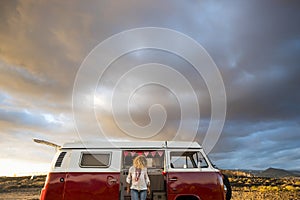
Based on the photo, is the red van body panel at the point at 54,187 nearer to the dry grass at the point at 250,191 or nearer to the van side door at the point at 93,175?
the van side door at the point at 93,175

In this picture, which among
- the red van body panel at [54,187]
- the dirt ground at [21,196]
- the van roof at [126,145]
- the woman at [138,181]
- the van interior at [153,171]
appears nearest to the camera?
the woman at [138,181]

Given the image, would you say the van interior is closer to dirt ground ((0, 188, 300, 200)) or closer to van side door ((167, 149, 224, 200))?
van side door ((167, 149, 224, 200))

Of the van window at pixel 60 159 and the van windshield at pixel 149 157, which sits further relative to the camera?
the van windshield at pixel 149 157

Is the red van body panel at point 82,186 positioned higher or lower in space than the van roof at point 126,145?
lower

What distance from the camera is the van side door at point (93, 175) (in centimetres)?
818

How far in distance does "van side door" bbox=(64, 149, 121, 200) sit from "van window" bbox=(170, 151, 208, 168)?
1.87m

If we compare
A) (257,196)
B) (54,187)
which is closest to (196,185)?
(54,187)

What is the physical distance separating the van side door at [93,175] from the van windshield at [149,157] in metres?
0.44

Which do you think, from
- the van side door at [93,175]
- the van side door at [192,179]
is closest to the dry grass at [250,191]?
the van side door at [192,179]

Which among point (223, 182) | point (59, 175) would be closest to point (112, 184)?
point (59, 175)

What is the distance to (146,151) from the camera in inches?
350

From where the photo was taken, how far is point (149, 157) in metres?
9.30

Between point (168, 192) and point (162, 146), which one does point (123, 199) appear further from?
point (162, 146)

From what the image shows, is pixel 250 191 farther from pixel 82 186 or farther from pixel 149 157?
pixel 82 186
